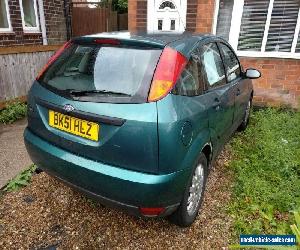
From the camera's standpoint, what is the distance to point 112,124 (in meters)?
2.02

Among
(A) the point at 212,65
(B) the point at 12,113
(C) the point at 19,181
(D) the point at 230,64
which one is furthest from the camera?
(B) the point at 12,113

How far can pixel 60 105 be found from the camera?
224 cm

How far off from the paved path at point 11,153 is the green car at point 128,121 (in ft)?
3.89

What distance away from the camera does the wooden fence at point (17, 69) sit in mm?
5389

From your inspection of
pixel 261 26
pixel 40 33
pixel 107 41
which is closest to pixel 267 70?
pixel 261 26

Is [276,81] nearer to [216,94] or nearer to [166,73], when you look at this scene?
[216,94]

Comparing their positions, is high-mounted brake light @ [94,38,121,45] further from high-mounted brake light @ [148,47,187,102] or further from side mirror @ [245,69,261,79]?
side mirror @ [245,69,261,79]

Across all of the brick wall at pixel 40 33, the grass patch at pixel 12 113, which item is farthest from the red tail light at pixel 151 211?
the brick wall at pixel 40 33

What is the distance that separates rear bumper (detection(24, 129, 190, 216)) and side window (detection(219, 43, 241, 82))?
179 cm

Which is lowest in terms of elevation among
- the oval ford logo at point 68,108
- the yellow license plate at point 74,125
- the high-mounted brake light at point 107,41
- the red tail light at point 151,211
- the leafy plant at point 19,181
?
the leafy plant at point 19,181

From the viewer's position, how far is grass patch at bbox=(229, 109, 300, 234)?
9.21 ft

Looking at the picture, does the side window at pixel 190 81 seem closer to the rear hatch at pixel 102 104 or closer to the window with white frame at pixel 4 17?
the rear hatch at pixel 102 104

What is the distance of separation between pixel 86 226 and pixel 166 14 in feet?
17.0

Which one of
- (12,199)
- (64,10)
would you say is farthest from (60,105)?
(64,10)
